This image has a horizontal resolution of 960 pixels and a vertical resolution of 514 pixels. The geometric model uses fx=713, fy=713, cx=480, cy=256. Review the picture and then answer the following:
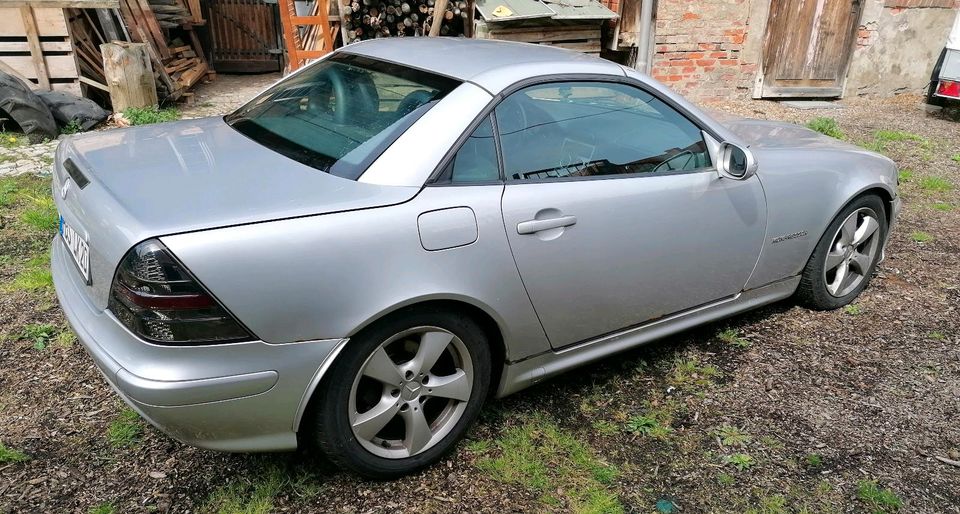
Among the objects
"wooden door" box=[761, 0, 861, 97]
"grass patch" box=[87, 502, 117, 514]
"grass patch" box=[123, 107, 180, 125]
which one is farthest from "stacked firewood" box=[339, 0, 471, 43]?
"grass patch" box=[87, 502, 117, 514]

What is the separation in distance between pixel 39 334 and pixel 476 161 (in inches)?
97.7

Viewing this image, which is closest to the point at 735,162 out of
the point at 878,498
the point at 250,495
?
the point at 878,498

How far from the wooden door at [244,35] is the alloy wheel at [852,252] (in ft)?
34.7

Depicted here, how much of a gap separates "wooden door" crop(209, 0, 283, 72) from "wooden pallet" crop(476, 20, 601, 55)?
4.95 meters

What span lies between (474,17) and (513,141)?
22.2 ft

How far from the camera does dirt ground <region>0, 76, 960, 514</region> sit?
2.63m

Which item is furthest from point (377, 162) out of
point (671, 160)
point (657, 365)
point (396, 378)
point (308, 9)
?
point (308, 9)

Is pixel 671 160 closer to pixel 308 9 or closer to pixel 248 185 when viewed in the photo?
pixel 248 185

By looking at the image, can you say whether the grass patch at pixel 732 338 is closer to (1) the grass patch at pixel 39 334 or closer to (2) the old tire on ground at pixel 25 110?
(1) the grass patch at pixel 39 334

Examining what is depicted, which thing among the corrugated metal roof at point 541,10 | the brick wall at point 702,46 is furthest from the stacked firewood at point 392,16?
the brick wall at point 702,46

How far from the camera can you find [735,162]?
3.25 metres

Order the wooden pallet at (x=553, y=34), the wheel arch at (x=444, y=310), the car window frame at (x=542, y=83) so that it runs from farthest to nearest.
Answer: the wooden pallet at (x=553, y=34), the car window frame at (x=542, y=83), the wheel arch at (x=444, y=310)

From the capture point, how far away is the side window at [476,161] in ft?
8.51

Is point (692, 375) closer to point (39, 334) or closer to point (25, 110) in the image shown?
point (39, 334)
